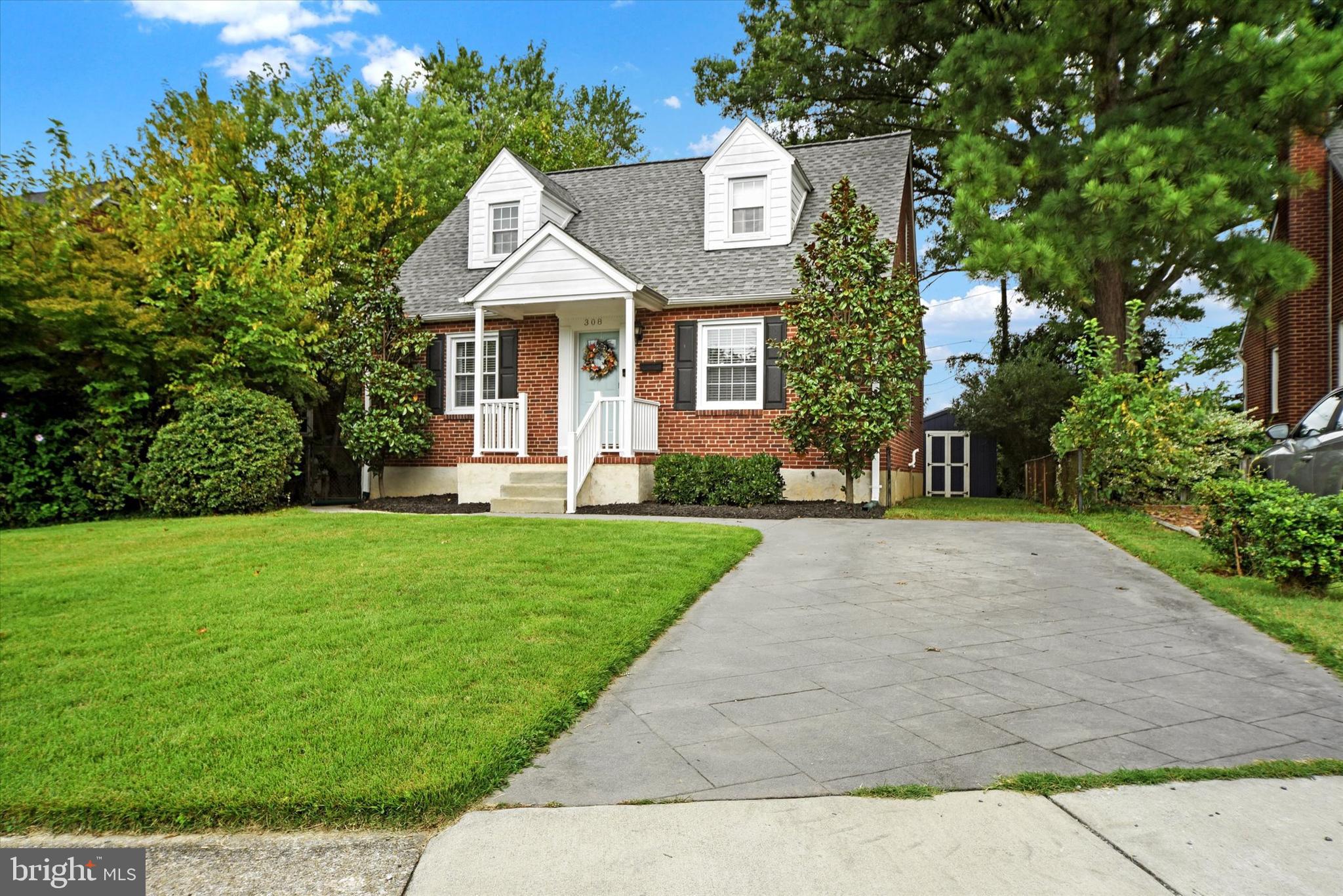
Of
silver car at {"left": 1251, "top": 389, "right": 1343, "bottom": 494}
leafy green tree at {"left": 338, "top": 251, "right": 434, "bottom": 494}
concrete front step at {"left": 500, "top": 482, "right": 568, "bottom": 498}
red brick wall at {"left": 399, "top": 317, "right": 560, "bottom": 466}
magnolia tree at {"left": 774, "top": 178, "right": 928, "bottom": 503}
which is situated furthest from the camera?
red brick wall at {"left": 399, "top": 317, "right": 560, "bottom": 466}

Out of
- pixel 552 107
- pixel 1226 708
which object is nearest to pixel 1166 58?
pixel 1226 708

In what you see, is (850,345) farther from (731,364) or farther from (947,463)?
(947,463)

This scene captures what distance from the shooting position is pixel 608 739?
11.1ft

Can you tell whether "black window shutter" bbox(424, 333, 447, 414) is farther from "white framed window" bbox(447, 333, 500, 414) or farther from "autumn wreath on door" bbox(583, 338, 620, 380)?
"autumn wreath on door" bbox(583, 338, 620, 380)

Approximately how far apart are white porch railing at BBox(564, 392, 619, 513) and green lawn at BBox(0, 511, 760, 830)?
12.6 feet

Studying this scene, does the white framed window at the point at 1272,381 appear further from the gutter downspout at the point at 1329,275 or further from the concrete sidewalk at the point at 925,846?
the concrete sidewalk at the point at 925,846

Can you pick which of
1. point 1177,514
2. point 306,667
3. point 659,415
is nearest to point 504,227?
point 659,415

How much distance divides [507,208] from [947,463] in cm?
1701

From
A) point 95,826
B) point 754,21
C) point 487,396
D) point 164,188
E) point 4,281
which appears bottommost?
point 95,826

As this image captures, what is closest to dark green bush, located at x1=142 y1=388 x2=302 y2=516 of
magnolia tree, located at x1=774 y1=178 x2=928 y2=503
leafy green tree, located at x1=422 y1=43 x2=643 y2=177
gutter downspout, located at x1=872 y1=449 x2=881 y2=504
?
magnolia tree, located at x1=774 y1=178 x2=928 y2=503

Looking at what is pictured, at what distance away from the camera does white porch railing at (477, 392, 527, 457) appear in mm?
13680

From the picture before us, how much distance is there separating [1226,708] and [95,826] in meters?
4.51

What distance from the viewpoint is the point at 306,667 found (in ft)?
13.7

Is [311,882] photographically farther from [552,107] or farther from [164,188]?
[552,107]
